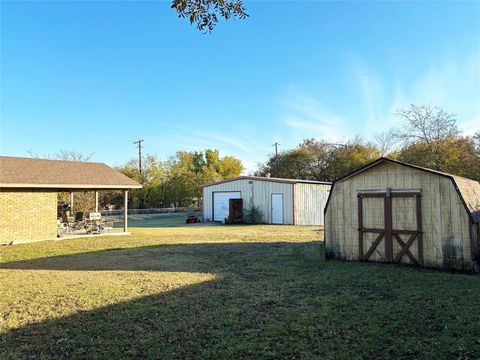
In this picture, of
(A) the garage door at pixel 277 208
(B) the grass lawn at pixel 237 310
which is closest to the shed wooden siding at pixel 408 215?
(B) the grass lawn at pixel 237 310

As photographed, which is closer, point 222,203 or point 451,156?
point 451,156

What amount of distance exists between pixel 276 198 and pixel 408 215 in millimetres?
14495

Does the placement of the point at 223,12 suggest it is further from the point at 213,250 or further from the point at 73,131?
the point at 73,131

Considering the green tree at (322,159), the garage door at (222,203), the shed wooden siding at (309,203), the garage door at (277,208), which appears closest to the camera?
the shed wooden siding at (309,203)

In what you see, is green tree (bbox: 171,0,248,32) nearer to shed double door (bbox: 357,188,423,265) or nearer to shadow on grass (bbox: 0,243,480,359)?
shadow on grass (bbox: 0,243,480,359)

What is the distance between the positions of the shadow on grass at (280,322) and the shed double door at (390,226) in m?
0.72

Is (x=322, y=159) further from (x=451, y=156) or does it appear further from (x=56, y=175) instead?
(x=56, y=175)

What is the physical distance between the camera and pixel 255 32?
12.6 metres

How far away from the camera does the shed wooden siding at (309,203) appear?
73.5 ft

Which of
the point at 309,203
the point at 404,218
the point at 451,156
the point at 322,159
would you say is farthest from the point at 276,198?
the point at 322,159

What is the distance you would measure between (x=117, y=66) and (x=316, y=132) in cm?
2874

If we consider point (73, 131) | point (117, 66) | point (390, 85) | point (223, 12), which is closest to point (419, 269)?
point (223, 12)

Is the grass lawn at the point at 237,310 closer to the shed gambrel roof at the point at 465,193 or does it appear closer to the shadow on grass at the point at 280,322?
the shadow on grass at the point at 280,322

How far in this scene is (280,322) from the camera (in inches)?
183
